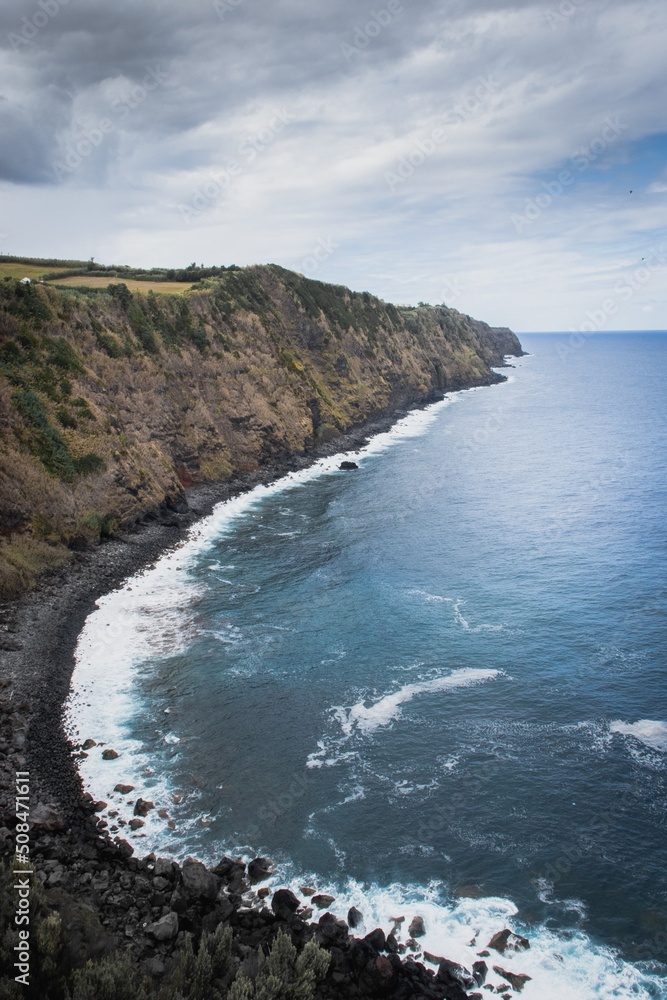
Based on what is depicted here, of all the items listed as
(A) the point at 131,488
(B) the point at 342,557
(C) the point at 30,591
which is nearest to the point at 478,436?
(B) the point at 342,557

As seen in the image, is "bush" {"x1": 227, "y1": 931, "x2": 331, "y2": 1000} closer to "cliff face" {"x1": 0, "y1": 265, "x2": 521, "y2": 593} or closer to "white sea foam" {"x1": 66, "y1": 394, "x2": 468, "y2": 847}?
"white sea foam" {"x1": 66, "y1": 394, "x2": 468, "y2": 847}

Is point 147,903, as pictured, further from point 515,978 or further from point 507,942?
point 515,978

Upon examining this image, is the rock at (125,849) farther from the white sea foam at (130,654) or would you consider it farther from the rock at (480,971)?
the rock at (480,971)

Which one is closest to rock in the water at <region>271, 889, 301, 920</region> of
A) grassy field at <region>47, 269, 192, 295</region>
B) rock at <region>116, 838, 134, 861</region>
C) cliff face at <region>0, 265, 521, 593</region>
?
rock at <region>116, 838, 134, 861</region>

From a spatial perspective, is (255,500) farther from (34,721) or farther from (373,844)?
(373,844)

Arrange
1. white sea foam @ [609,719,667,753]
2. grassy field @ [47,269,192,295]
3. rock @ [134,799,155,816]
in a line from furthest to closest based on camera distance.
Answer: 1. grassy field @ [47,269,192,295]
2. white sea foam @ [609,719,667,753]
3. rock @ [134,799,155,816]

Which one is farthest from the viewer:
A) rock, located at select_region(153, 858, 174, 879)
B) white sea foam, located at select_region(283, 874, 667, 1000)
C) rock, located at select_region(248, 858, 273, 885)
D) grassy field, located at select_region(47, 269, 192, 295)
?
grassy field, located at select_region(47, 269, 192, 295)
